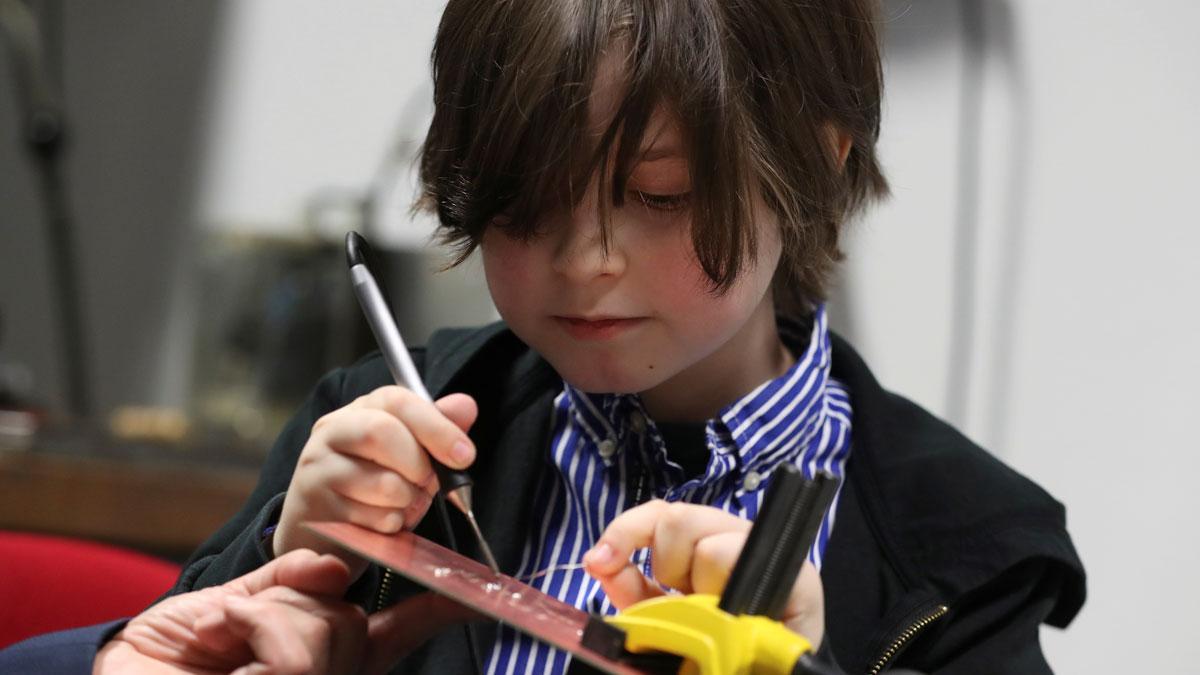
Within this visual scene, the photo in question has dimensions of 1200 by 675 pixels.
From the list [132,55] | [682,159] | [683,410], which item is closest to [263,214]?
[132,55]

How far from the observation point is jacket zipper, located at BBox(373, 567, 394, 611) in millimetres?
581

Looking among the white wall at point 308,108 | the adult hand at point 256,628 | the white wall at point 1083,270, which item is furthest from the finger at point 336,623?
the white wall at point 308,108

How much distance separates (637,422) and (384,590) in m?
0.17

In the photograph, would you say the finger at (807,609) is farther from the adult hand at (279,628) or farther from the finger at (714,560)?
the adult hand at (279,628)

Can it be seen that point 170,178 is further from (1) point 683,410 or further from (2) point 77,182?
(1) point 683,410

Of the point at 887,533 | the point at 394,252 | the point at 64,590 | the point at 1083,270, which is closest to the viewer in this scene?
the point at 887,533

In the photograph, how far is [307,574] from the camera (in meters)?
0.50

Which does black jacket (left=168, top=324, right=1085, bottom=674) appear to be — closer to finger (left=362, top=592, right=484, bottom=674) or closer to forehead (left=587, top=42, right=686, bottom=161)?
finger (left=362, top=592, right=484, bottom=674)

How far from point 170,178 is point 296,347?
353 millimetres

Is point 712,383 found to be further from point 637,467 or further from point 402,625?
point 402,625

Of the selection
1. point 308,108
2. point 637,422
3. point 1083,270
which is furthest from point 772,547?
point 308,108

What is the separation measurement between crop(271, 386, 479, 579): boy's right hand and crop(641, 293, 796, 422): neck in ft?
0.59

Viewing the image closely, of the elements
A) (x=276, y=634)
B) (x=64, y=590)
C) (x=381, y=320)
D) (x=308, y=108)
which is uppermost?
(x=308, y=108)

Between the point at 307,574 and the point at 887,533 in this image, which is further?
the point at 887,533
